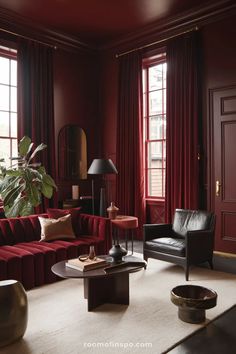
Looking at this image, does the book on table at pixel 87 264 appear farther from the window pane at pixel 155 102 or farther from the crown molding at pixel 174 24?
the crown molding at pixel 174 24

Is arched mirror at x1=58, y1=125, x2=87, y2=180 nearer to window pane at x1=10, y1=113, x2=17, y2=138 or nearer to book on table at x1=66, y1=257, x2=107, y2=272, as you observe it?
window pane at x1=10, y1=113, x2=17, y2=138

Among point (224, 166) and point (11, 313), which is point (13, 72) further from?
point (11, 313)

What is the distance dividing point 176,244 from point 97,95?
390 cm

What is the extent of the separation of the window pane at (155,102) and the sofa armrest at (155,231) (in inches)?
93.0

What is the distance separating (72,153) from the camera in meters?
6.46

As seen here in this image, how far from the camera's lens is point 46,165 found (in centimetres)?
587

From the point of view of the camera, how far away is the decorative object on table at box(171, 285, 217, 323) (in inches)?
108

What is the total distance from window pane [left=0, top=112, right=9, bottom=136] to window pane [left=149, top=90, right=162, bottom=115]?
2.53m

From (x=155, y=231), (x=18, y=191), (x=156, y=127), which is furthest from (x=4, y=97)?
(x=155, y=231)

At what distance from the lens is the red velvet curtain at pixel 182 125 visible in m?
5.39

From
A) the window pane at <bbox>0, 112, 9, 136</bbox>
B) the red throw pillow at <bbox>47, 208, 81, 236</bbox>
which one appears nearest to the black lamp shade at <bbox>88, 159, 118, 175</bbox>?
the red throw pillow at <bbox>47, 208, 81, 236</bbox>

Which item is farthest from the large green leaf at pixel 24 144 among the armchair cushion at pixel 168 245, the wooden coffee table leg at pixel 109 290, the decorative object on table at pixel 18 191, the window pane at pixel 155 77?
the window pane at pixel 155 77

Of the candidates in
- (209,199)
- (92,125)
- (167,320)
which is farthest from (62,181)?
(167,320)

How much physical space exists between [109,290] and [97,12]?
429 cm
